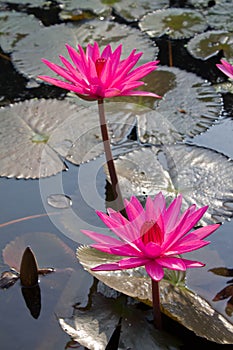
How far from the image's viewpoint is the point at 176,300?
58.1 inches

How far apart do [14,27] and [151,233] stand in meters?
2.19

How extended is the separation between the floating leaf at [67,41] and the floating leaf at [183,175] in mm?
800

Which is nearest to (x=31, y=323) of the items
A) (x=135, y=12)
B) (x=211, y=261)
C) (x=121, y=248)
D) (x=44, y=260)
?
Result: (x=44, y=260)

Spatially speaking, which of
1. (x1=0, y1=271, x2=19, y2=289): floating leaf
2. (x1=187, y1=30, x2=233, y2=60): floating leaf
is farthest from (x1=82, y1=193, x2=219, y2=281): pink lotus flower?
(x1=187, y1=30, x2=233, y2=60): floating leaf

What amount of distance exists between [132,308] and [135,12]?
7.07 feet

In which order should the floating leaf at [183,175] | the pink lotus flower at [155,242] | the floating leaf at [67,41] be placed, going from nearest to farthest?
the pink lotus flower at [155,242], the floating leaf at [183,175], the floating leaf at [67,41]

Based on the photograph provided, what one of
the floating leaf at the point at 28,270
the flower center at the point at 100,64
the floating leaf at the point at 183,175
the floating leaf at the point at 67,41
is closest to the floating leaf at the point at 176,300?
the floating leaf at the point at 28,270

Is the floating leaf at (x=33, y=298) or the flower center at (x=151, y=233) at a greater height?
the flower center at (x=151, y=233)

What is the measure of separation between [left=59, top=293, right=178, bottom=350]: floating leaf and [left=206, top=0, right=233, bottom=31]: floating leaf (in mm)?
1945

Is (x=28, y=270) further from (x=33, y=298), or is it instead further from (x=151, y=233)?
(x=151, y=233)

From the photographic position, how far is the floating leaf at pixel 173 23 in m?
3.04

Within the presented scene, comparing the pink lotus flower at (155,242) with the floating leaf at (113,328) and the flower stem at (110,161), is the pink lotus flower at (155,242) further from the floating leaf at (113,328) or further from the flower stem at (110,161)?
the flower stem at (110,161)

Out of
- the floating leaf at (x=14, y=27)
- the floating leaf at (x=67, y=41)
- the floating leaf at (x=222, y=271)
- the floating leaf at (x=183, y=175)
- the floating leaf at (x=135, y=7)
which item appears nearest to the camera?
the floating leaf at (x=222, y=271)

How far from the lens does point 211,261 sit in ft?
5.57
